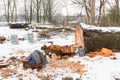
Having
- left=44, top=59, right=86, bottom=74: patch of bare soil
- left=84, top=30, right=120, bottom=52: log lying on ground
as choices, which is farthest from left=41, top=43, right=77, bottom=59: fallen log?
left=84, top=30, right=120, bottom=52: log lying on ground

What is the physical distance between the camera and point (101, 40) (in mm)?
11391

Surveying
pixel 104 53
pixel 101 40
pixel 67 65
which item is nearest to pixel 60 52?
pixel 67 65

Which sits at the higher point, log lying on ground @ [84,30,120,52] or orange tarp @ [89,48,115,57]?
log lying on ground @ [84,30,120,52]

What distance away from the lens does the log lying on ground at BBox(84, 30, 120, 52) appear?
11.3 m

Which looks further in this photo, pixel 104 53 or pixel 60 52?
pixel 60 52

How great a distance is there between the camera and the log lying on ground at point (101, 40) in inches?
445

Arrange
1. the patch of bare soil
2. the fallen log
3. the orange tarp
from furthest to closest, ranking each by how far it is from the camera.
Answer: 1. the fallen log
2. the orange tarp
3. the patch of bare soil

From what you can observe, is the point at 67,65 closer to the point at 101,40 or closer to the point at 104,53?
the point at 104,53

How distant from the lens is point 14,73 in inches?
341

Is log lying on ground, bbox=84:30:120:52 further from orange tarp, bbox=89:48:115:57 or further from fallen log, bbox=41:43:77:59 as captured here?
fallen log, bbox=41:43:77:59

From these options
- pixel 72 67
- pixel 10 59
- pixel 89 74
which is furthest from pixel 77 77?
pixel 10 59

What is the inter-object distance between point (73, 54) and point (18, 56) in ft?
8.08

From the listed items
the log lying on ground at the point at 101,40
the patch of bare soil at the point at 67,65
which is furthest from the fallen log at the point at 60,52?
the log lying on ground at the point at 101,40

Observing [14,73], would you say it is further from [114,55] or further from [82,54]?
[114,55]
